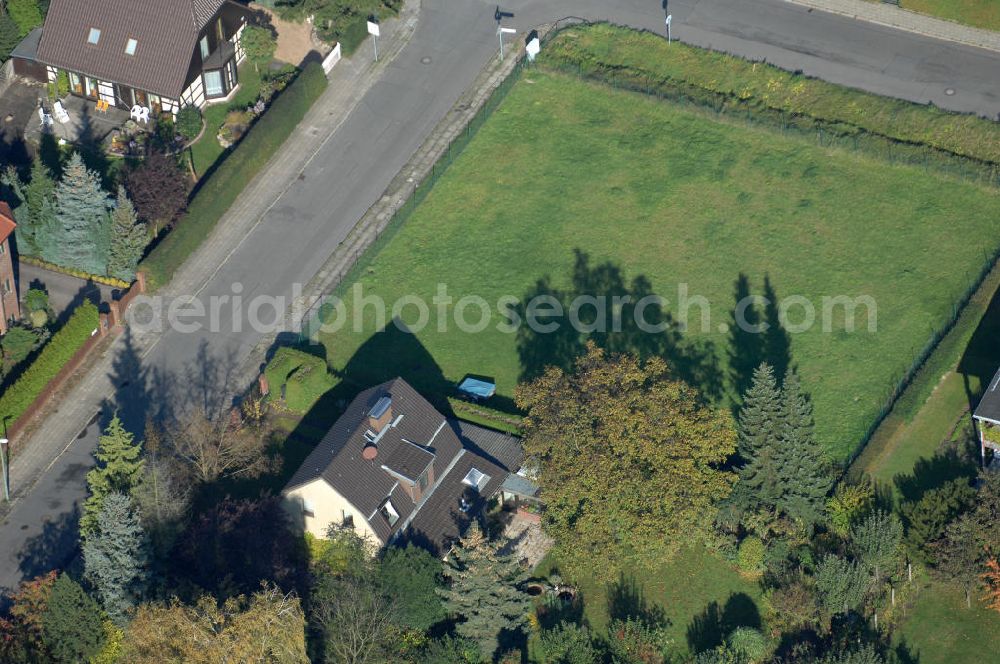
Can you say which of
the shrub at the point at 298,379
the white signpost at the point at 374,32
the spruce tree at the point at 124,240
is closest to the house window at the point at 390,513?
the shrub at the point at 298,379

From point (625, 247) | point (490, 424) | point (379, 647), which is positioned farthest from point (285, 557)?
point (625, 247)

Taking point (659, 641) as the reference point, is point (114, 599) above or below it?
below

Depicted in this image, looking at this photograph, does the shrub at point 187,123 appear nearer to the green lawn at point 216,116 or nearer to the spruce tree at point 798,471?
the green lawn at point 216,116

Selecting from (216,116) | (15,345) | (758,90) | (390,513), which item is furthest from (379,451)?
(758,90)

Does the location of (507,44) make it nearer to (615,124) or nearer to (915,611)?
(615,124)

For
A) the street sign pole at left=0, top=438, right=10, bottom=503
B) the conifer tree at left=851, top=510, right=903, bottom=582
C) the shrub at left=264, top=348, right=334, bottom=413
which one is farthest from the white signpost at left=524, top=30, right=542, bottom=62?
the street sign pole at left=0, top=438, right=10, bottom=503

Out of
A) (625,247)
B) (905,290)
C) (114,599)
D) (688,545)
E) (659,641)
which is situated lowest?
(114,599)

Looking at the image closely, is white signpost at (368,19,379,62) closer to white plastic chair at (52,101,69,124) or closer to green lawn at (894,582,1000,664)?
white plastic chair at (52,101,69,124)
